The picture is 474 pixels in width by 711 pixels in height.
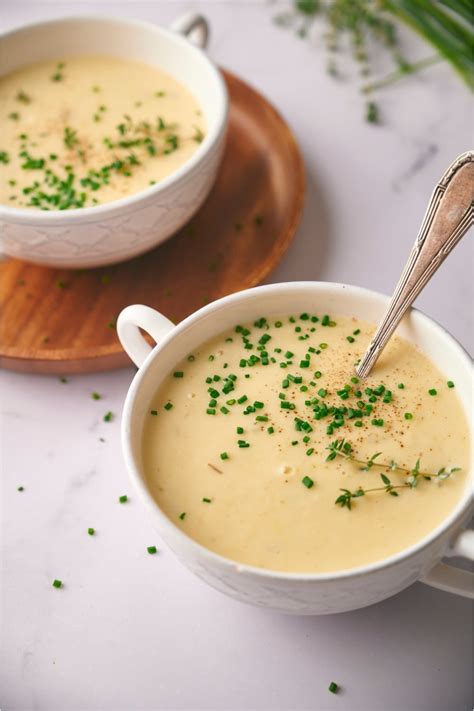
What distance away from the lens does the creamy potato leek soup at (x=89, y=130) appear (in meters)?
1.84

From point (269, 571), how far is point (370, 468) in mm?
256

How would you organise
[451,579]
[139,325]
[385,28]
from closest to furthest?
[451,579], [139,325], [385,28]

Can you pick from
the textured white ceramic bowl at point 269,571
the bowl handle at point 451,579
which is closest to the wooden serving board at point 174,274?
the textured white ceramic bowl at point 269,571

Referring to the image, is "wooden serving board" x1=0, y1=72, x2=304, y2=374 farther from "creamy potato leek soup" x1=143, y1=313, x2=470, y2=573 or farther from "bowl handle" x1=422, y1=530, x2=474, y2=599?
"bowl handle" x1=422, y1=530, x2=474, y2=599

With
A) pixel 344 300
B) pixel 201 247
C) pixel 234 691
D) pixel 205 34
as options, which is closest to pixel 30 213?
pixel 201 247

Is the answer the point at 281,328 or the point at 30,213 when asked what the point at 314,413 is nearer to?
the point at 281,328

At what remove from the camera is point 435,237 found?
134 centimetres

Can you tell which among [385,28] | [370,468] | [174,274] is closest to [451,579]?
[370,468]

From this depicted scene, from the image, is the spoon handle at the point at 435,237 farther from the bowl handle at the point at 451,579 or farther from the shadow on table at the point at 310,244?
the shadow on table at the point at 310,244

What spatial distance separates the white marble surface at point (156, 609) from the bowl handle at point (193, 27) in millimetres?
508

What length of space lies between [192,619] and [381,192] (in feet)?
3.71

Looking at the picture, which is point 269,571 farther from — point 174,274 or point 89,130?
point 89,130

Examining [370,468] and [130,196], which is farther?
[130,196]

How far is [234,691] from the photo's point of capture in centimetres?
137
